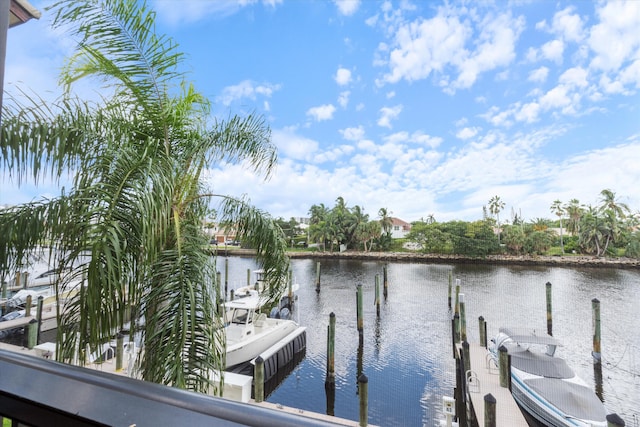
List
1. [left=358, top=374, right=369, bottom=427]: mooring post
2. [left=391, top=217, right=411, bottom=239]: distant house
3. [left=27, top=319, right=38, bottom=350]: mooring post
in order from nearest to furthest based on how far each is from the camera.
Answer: [left=358, top=374, right=369, bottom=427]: mooring post < [left=27, top=319, right=38, bottom=350]: mooring post < [left=391, top=217, right=411, bottom=239]: distant house

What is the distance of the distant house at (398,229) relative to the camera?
4028 centimetres

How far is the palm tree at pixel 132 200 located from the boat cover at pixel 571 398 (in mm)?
5353

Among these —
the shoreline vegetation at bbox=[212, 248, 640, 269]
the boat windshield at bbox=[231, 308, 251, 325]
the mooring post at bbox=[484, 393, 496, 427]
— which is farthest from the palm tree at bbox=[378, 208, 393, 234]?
the mooring post at bbox=[484, 393, 496, 427]

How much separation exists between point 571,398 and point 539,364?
42.5 inches

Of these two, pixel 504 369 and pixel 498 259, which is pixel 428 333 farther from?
pixel 498 259

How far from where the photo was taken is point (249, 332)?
7668 mm

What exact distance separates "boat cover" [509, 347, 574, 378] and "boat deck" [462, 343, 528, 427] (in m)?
0.49

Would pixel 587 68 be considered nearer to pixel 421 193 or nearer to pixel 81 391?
pixel 81 391

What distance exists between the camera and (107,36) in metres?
2.24

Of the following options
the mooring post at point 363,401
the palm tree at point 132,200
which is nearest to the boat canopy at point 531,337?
the mooring post at point 363,401

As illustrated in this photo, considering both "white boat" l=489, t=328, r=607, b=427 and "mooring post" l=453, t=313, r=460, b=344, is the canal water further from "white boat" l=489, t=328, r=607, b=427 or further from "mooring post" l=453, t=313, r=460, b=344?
"white boat" l=489, t=328, r=607, b=427

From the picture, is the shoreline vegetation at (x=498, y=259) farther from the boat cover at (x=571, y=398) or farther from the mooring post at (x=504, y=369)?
the boat cover at (x=571, y=398)

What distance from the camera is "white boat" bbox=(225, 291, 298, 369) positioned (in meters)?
6.88

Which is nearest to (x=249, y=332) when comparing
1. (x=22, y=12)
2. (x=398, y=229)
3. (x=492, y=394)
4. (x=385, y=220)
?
(x=492, y=394)
